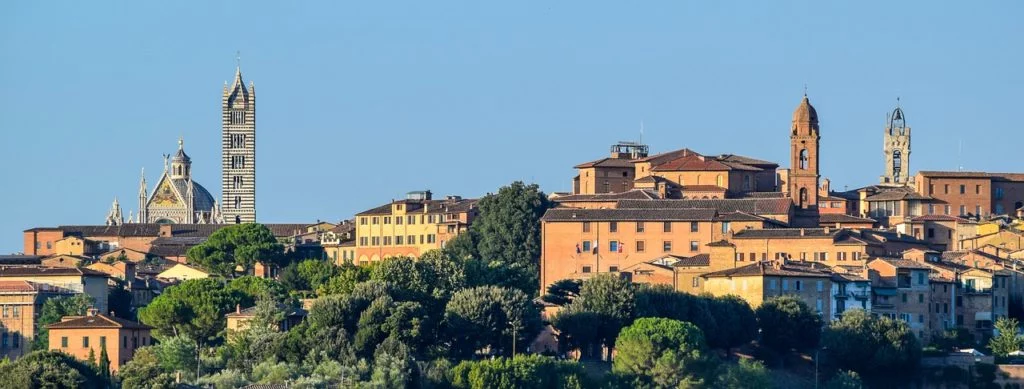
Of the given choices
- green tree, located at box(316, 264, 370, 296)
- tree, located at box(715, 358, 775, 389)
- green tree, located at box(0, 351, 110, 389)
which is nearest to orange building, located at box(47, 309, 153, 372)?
green tree, located at box(0, 351, 110, 389)

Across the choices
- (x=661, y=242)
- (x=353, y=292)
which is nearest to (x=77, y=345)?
(x=353, y=292)

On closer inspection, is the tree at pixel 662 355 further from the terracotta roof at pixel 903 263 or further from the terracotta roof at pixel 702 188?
the terracotta roof at pixel 702 188

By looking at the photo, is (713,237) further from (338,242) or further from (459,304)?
(338,242)

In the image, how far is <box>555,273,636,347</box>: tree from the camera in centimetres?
7794

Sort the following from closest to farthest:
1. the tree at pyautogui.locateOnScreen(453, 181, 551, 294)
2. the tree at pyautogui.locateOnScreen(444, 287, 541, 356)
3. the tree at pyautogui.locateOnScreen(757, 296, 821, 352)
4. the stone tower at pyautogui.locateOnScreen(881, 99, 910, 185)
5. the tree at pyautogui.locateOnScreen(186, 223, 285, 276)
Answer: the tree at pyautogui.locateOnScreen(444, 287, 541, 356)
the tree at pyautogui.locateOnScreen(757, 296, 821, 352)
the tree at pyautogui.locateOnScreen(453, 181, 551, 294)
the tree at pyautogui.locateOnScreen(186, 223, 285, 276)
the stone tower at pyautogui.locateOnScreen(881, 99, 910, 185)

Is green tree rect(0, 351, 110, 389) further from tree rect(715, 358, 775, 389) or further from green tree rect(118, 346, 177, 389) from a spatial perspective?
tree rect(715, 358, 775, 389)

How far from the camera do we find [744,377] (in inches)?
2985

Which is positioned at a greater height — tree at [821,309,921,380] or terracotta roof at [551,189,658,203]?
terracotta roof at [551,189,658,203]

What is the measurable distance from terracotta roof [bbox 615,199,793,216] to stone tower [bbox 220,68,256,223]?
5302cm

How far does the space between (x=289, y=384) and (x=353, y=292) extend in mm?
7557

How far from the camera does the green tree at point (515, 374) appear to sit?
236 ft

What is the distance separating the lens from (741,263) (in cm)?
8775

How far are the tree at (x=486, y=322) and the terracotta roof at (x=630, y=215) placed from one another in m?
14.8

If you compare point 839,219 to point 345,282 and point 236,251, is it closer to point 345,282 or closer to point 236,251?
point 345,282
